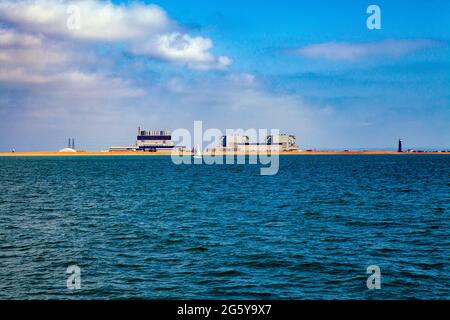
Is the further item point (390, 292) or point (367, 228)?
point (367, 228)

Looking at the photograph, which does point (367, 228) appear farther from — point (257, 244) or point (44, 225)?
point (44, 225)

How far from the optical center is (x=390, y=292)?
19344 millimetres

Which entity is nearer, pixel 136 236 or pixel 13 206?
pixel 136 236

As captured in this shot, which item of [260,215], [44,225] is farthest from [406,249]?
[44,225]

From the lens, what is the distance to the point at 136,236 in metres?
31.4

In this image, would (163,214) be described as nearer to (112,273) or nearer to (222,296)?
(112,273)

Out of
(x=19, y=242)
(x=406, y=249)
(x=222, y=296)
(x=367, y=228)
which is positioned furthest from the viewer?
(x=367, y=228)

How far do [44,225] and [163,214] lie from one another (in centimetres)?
1097

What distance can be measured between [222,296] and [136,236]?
1360cm
